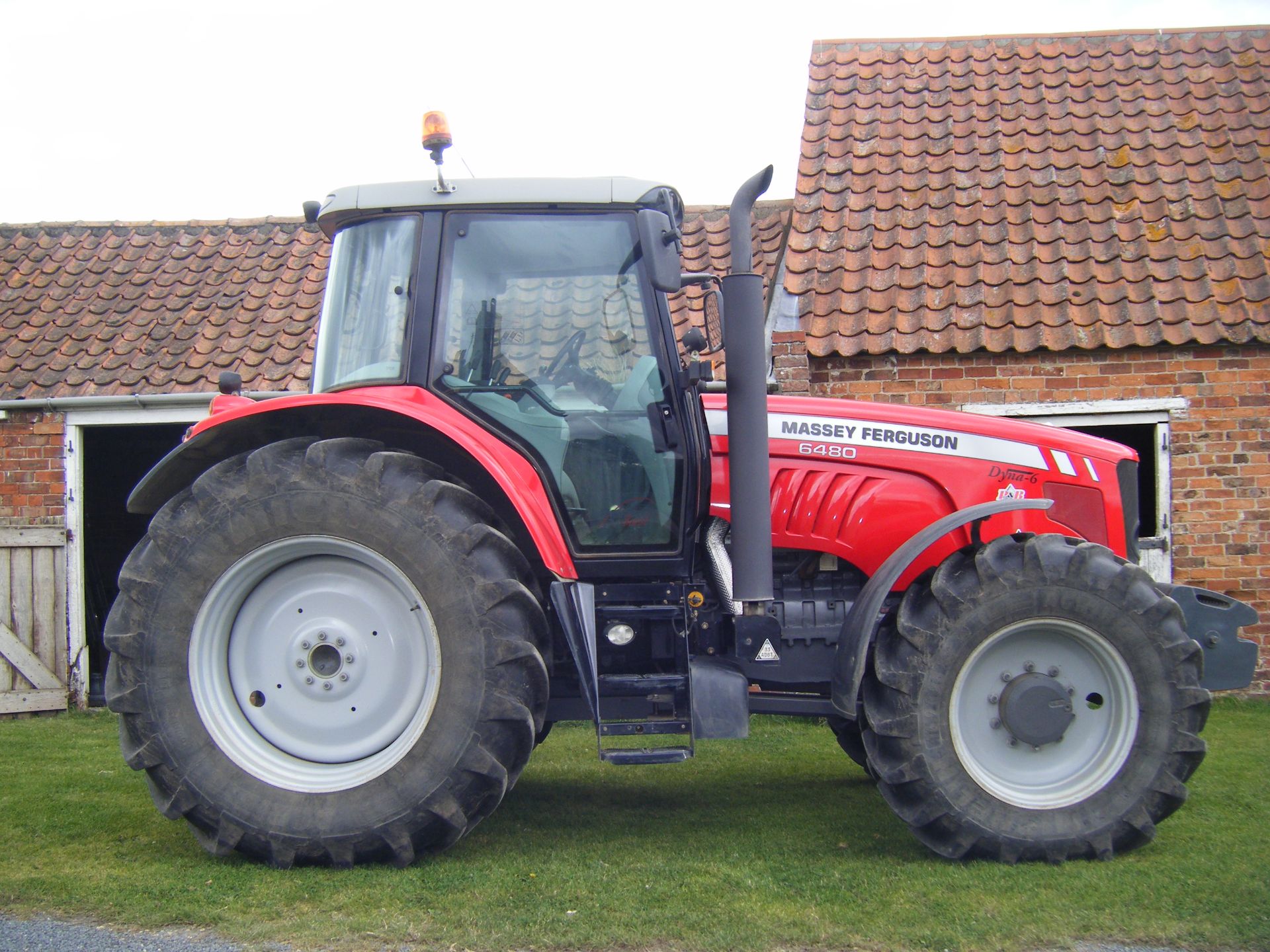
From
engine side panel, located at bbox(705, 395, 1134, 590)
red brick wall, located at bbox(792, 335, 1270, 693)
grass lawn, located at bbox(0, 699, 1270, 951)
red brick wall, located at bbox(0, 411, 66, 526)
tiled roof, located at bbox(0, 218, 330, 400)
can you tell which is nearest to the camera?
grass lawn, located at bbox(0, 699, 1270, 951)

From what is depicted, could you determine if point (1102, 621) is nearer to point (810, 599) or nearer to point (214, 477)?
point (810, 599)

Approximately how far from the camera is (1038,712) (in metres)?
3.81

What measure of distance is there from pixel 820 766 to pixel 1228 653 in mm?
2105

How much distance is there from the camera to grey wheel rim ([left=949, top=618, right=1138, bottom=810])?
3797mm

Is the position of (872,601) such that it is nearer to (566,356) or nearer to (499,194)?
(566,356)

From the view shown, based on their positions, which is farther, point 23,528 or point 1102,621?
point 23,528

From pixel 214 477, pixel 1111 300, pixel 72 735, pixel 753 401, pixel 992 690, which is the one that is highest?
pixel 1111 300

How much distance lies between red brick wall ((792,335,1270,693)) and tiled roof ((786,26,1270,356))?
0.50 feet

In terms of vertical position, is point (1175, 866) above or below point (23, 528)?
below

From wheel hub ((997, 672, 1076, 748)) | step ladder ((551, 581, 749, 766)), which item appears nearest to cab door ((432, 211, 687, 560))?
step ladder ((551, 581, 749, 766))

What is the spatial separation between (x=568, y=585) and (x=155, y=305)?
6.94 m

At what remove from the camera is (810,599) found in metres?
4.32

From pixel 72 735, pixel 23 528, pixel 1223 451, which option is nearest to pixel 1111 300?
pixel 1223 451

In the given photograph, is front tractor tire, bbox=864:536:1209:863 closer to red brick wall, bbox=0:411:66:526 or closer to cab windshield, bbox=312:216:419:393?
cab windshield, bbox=312:216:419:393
